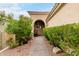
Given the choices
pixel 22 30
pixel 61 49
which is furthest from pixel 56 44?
pixel 22 30

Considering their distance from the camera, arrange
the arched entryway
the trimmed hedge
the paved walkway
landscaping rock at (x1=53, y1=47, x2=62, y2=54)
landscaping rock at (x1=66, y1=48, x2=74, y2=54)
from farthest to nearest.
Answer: the arched entryway
landscaping rock at (x1=53, y1=47, x2=62, y2=54)
the paved walkway
landscaping rock at (x1=66, y1=48, x2=74, y2=54)
the trimmed hedge

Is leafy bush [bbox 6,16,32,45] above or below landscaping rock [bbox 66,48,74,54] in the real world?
above

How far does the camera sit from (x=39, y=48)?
19.2 feet

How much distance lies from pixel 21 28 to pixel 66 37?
1292 millimetres

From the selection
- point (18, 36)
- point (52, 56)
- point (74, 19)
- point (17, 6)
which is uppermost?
point (17, 6)

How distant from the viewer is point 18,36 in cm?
592

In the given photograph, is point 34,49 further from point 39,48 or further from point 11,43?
point 11,43

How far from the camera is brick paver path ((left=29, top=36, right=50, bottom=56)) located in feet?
18.6

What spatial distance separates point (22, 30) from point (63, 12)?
115 cm

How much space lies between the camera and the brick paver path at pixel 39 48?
566 centimetres

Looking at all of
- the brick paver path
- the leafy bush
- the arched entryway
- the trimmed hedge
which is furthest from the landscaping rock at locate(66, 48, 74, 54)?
Answer: the leafy bush

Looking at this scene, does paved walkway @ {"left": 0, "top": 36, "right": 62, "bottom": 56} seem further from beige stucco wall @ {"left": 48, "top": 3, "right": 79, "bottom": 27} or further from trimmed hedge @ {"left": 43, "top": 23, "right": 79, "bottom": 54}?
beige stucco wall @ {"left": 48, "top": 3, "right": 79, "bottom": 27}

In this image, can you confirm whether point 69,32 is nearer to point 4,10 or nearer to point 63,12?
point 63,12

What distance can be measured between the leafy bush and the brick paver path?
245mm
